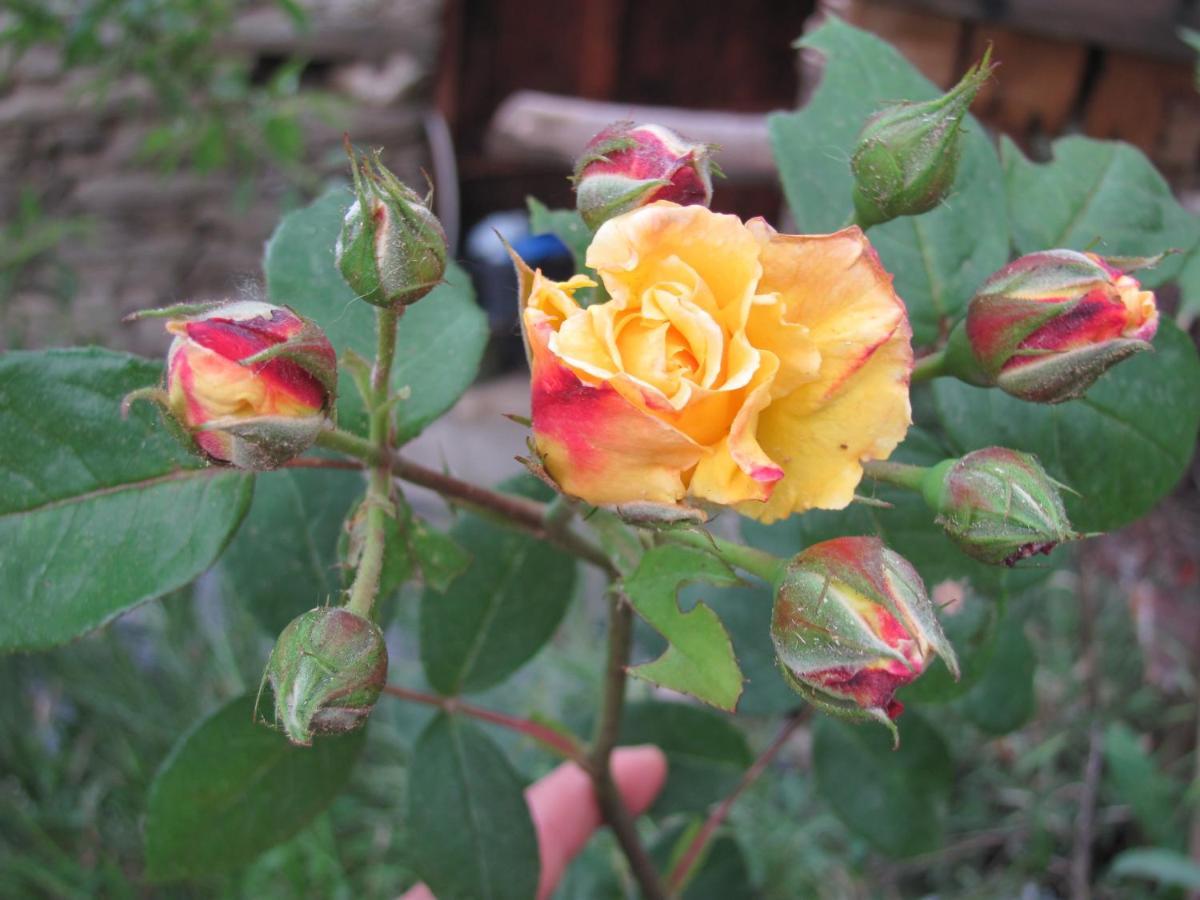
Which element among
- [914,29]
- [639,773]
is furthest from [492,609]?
[914,29]

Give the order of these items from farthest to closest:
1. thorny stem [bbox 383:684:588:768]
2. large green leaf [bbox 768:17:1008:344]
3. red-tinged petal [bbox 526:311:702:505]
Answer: thorny stem [bbox 383:684:588:768] → large green leaf [bbox 768:17:1008:344] → red-tinged petal [bbox 526:311:702:505]

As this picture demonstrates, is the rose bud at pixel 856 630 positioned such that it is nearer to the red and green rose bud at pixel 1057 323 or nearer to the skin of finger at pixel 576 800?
the red and green rose bud at pixel 1057 323

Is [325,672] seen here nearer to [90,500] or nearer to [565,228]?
[90,500]

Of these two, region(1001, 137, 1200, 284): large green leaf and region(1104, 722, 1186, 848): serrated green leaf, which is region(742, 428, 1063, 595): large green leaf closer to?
region(1001, 137, 1200, 284): large green leaf

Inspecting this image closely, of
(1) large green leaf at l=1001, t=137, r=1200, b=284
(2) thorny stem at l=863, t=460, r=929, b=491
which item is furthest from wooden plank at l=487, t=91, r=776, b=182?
(2) thorny stem at l=863, t=460, r=929, b=491

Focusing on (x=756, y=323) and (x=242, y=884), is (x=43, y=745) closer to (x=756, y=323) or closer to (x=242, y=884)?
(x=242, y=884)
